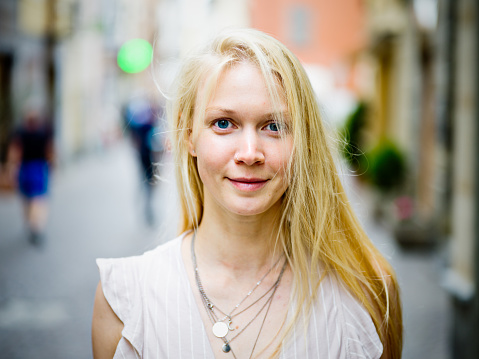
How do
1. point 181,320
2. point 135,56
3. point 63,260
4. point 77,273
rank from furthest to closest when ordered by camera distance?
point 135,56, point 63,260, point 77,273, point 181,320

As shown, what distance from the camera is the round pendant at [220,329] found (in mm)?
1580

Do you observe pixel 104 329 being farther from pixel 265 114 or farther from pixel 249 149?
pixel 265 114

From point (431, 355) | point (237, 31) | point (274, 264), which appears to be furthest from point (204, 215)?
point (431, 355)

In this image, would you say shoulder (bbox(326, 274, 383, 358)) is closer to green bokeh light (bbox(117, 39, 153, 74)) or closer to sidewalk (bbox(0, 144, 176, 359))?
sidewalk (bbox(0, 144, 176, 359))

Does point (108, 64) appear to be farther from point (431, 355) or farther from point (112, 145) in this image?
point (431, 355)

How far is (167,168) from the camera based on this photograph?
2439mm

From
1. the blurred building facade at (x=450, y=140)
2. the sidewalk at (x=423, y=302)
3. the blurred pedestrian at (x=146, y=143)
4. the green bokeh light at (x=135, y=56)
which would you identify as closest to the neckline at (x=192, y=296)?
the sidewalk at (x=423, y=302)

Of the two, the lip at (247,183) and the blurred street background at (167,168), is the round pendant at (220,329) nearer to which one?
the lip at (247,183)

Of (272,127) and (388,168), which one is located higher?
(272,127)

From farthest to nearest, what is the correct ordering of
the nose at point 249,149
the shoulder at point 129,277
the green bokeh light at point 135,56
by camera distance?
the green bokeh light at point 135,56 → the shoulder at point 129,277 → the nose at point 249,149

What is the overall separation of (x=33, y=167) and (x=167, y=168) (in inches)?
226

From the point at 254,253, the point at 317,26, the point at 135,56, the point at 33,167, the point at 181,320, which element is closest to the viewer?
the point at 181,320

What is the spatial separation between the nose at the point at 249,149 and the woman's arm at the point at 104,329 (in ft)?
1.97

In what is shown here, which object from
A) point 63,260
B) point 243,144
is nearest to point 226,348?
point 243,144
